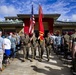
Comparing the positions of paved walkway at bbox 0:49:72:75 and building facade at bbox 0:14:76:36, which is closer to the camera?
paved walkway at bbox 0:49:72:75

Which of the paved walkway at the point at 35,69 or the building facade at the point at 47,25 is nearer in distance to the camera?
the paved walkway at the point at 35,69

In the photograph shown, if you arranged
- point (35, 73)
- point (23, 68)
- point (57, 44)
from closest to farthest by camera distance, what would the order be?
point (35, 73), point (23, 68), point (57, 44)

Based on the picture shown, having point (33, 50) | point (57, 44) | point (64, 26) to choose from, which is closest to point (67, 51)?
point (33, 50)

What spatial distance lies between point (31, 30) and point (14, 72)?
574 cm

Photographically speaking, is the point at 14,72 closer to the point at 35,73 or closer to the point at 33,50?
the point at 35,73

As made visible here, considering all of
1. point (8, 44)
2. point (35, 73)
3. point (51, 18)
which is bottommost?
point (35, 73)

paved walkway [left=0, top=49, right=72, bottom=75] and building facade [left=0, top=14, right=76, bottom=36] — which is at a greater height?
building facade [left=0, top=14, right=76, bottom=36]

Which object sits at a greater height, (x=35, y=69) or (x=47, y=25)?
(x=47, y=25)

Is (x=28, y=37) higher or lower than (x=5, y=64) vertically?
higher

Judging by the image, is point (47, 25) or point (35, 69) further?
point (47, 25)

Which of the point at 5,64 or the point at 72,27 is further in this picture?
the point at 72,27

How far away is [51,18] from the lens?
33625 millimetres

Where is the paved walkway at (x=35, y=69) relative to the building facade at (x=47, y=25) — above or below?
below

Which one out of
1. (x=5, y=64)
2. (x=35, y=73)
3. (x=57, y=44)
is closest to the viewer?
(x=35, y=73)
